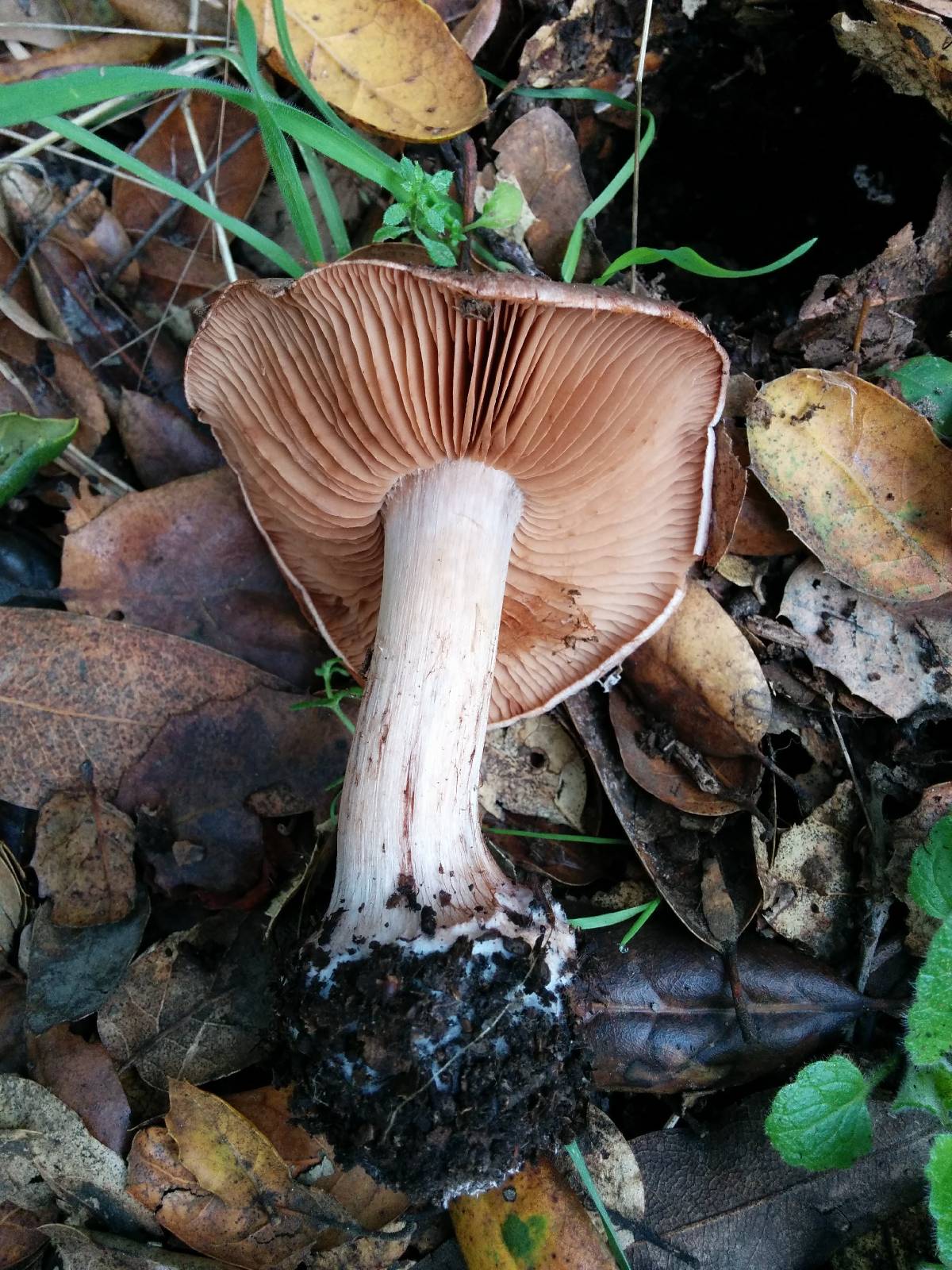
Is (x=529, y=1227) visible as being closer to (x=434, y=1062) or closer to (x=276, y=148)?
(x=434, y=1062)

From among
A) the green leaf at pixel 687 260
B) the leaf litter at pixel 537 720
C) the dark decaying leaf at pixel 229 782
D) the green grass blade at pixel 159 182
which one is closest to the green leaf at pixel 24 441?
the leaf litter at pixel 537 720

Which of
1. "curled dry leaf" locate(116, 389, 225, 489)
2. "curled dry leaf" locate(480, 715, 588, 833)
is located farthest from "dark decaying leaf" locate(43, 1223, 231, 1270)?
"curled dry leaf" locate(116, 389, 225, 489)

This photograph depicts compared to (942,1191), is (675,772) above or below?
above

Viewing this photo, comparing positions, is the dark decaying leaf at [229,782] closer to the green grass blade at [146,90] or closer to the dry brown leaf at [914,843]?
the green grass blade at [146,90]

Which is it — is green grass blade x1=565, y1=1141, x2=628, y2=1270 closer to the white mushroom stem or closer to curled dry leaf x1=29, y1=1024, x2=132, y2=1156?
the white mushroom stem

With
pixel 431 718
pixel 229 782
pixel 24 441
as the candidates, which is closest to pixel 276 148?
pixel 24 441

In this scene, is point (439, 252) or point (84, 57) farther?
point (84, 57)
